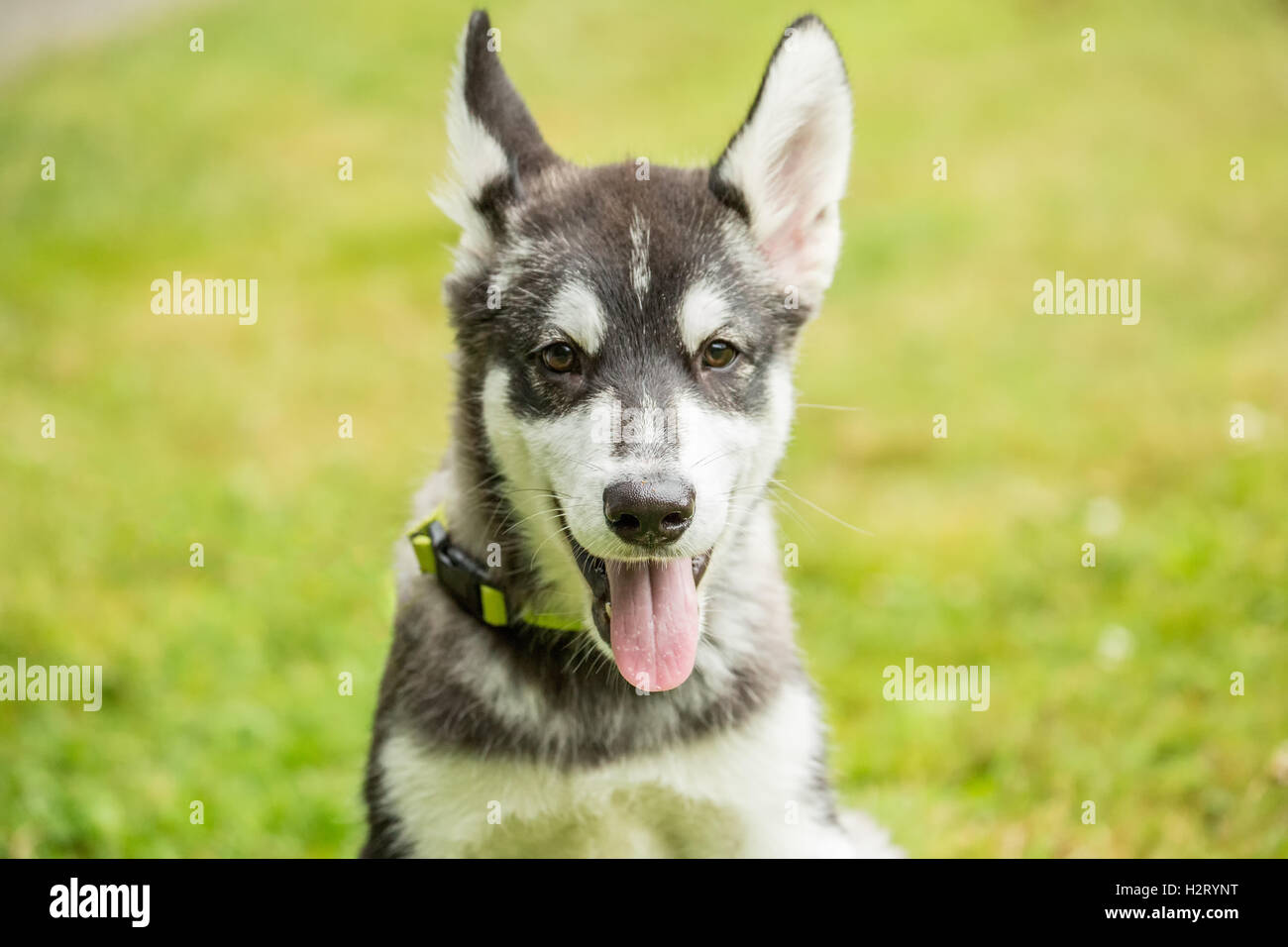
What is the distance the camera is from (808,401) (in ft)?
26.4

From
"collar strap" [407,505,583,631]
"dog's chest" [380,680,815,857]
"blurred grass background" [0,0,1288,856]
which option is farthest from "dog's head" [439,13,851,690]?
"blurred grass background" [0,0,1288,856]

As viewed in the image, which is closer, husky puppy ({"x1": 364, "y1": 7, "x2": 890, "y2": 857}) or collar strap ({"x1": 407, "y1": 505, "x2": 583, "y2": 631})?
husky puppy ({"x1": 364, "y1": 7, "x2": 890, "y2": 857})

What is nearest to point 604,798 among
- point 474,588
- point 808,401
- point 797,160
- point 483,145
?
point 474,588

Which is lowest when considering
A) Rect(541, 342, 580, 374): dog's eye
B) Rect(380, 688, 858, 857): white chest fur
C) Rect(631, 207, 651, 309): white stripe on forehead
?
Rect(380, 688, 858, 857): white chest fur

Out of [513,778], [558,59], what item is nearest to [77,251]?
[558,59]

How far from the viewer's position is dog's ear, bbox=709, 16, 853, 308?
11.9 ft

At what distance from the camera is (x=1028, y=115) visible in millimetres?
13133

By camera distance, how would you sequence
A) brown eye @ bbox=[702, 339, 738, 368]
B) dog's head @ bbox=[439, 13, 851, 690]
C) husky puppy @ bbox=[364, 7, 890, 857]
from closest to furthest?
dog's head @ bbox=[439, 13, 851, 690], husky puppy @ bbox=[364, 7, 890, 857], brown eye @ bbox=[702, 339, 738, 368]

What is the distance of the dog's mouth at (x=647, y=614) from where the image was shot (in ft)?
10.8

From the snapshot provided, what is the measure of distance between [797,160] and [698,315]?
30.7 inches

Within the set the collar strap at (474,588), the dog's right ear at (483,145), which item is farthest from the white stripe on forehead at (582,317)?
the collar strap at (474,588)

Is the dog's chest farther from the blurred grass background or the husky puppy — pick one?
the blurred grass background
